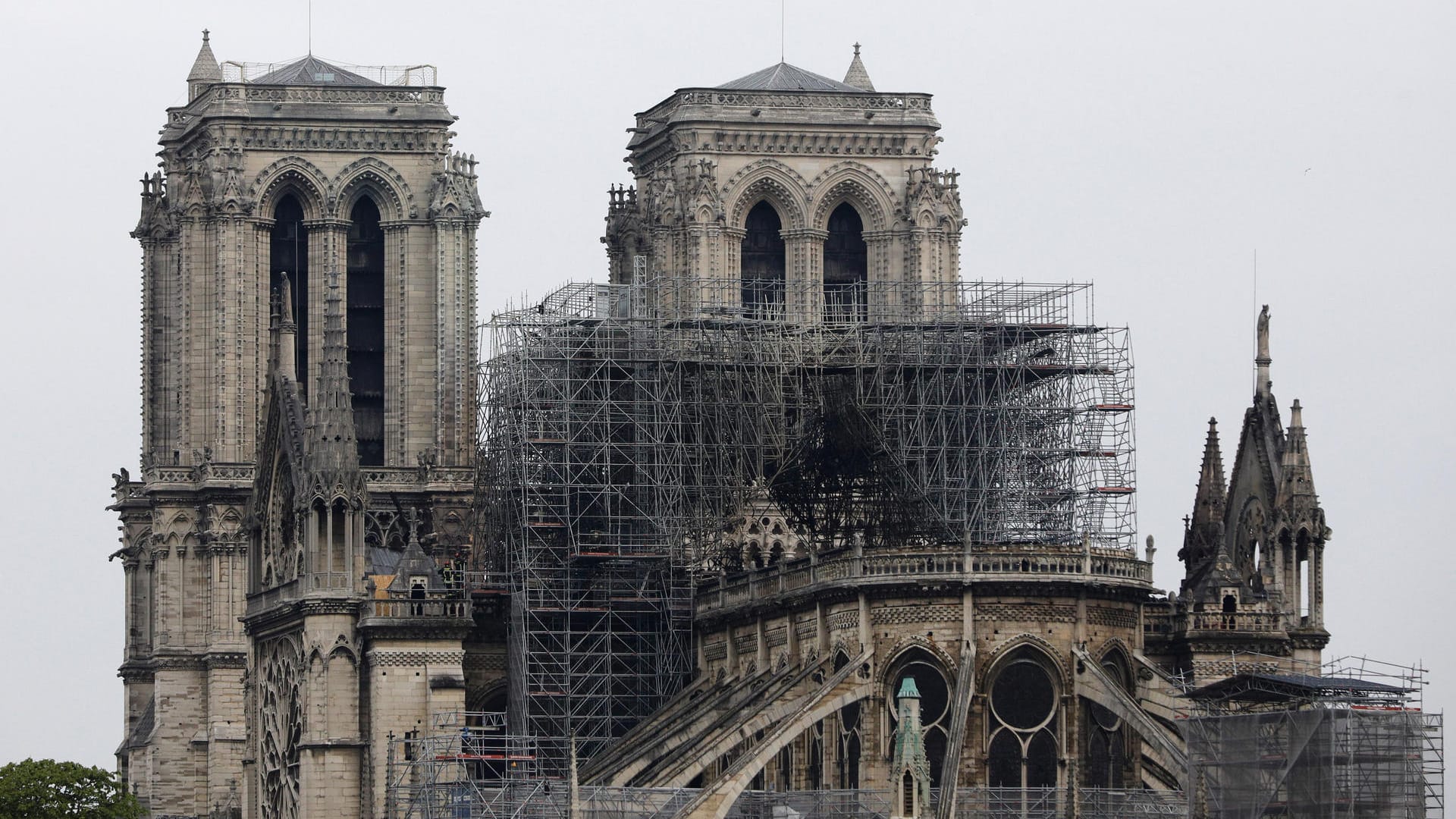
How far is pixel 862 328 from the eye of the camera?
136500 mm

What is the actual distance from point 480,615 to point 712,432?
8020 mm

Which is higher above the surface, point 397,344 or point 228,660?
point 397,344

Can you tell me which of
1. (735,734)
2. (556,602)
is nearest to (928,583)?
(735,734)

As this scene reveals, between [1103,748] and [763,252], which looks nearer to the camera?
[1103,748]

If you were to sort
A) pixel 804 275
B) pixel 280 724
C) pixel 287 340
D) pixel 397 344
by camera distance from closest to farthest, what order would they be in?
pixel 280 724
pixel 287 340
pixel 804 275
pixel 397 344

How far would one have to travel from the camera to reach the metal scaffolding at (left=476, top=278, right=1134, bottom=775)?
129875 millimetres

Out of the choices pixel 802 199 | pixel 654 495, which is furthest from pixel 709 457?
pixel 802 199

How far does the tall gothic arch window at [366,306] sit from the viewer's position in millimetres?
150625

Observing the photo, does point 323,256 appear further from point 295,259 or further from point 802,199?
point 802,199

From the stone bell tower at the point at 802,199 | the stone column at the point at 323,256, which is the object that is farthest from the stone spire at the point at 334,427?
the stone column at the point at 323,256

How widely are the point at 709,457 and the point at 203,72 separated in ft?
105

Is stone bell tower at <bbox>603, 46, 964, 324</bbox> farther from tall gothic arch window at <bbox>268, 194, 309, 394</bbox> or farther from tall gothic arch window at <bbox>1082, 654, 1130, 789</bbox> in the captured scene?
tall gothic arch window at <bbox>1082, 654, 1130, 789</bbox>

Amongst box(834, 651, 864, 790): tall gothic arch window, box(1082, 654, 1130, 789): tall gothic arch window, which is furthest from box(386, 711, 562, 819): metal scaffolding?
box(1082, 654, 1130, 789): tall gothic arch window

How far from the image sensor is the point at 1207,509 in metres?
137
